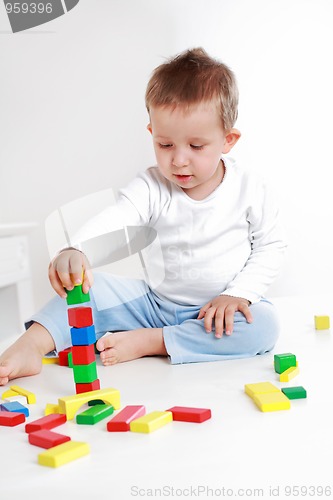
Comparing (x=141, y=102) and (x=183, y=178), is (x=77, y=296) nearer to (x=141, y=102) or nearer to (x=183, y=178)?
(x=183, y=178)

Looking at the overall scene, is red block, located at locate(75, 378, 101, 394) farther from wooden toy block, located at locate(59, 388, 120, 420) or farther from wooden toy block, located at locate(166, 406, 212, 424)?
wooden toy block, located at locate(166, 406, 212, 424)

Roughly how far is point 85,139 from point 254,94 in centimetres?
54

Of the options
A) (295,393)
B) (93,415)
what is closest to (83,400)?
(93,415)

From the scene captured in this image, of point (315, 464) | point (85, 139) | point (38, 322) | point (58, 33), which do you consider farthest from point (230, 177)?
point (58, 33)

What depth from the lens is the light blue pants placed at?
99 cm

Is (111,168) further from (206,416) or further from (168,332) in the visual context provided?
(206,416)

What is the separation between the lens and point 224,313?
0.99 meters

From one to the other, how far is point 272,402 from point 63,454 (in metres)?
0.25

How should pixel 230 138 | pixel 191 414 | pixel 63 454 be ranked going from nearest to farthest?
pixel 63 454 < pixel 191 414 < pixel 230 138

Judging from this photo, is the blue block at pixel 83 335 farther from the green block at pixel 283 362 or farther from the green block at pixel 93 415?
the green block at pixel 283 362

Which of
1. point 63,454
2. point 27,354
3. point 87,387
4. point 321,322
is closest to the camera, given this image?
point 63,454

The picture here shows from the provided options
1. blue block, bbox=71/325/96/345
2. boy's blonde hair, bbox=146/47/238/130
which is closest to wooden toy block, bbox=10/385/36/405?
blue block, bbox=71/325/96/345

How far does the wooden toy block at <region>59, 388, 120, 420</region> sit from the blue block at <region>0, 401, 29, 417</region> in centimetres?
5

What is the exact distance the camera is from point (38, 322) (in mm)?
1024
